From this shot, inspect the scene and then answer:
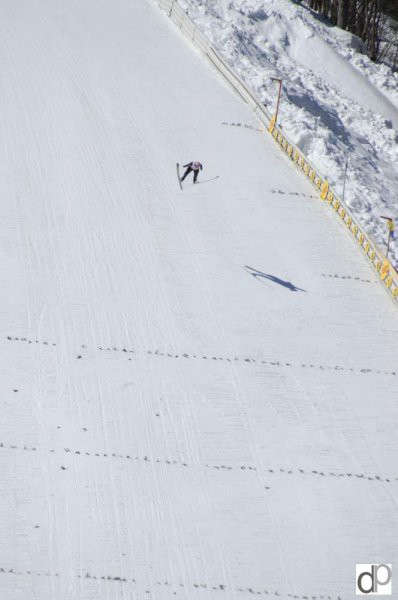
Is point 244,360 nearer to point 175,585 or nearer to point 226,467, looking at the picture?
point 226,467

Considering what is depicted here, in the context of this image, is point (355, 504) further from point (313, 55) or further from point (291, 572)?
point (313, 55)

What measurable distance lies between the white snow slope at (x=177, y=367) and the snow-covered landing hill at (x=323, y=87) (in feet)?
5.14

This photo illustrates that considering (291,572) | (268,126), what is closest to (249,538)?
(291,572)

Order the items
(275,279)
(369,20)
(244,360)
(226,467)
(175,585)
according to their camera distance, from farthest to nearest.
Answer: (369,20), (275,279), (244,360), (226,467), (175,585)

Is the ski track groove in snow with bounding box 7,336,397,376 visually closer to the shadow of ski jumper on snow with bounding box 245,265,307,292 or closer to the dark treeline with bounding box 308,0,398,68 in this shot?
the shadow of ski jumper on snow with bounding box 245,265,307,292

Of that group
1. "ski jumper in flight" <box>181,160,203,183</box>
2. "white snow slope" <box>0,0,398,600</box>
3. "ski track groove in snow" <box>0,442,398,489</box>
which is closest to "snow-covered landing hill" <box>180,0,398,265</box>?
"white snow slope" <box>0,0,398,600</box>

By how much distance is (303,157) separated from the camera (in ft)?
74.0

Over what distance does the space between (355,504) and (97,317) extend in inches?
230

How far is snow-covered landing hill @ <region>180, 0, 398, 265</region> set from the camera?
23.9 meters

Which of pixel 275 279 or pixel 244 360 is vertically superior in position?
pixel 275 279

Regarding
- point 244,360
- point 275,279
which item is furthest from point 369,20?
point 244,360

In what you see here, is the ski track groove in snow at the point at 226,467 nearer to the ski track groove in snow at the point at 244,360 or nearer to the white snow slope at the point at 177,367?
the white snow slope at the point at 177,367

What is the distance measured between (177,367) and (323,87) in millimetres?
15966

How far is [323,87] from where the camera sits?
1140 inches
